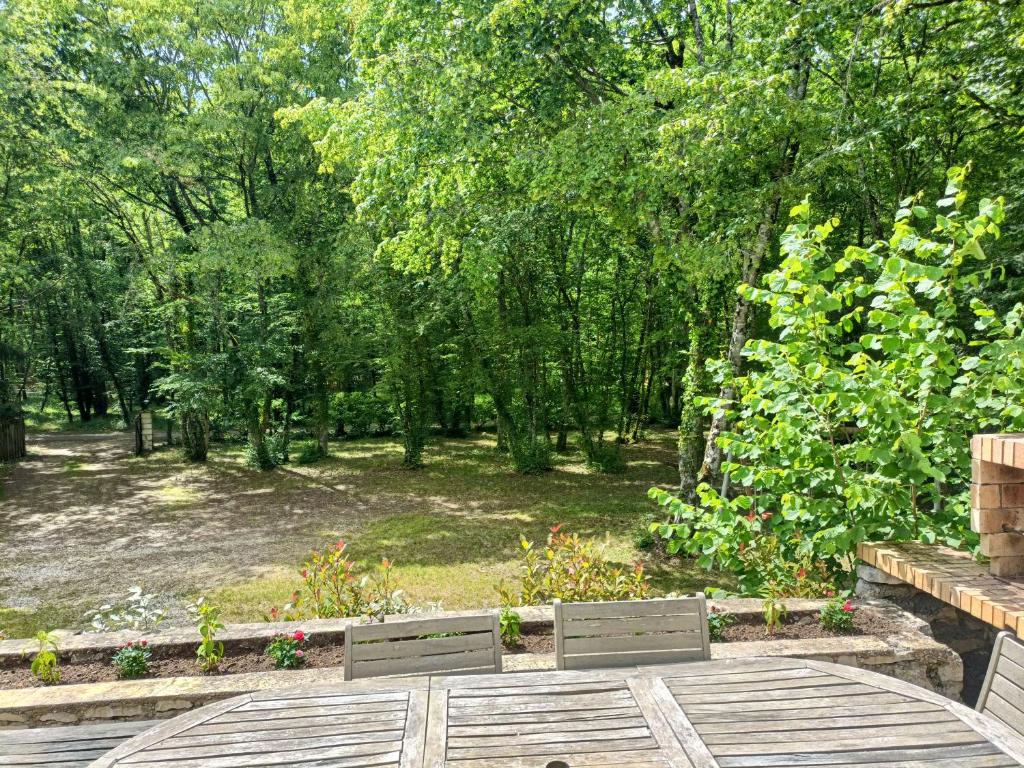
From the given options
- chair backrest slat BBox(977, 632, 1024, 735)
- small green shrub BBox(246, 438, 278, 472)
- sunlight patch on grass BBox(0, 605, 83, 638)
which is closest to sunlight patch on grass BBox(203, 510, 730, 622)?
sunlight patch on grass BBox(0, 605, 83, 638)

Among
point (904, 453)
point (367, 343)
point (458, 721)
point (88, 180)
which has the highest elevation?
point (88, 180)

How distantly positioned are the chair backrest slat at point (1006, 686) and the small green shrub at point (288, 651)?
3253 millimetres

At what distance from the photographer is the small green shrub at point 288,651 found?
3.74 metres

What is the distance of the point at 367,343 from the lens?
13984 millimetres

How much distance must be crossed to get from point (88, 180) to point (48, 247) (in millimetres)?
7768

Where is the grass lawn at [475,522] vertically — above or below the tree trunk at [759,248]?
below

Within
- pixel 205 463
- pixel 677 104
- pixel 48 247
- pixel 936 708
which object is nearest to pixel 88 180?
pixel 205 463

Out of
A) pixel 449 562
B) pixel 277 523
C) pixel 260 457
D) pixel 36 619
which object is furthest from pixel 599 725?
pixel 260 457

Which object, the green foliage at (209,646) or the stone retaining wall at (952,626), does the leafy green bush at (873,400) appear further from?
the green foliage at (209,646)

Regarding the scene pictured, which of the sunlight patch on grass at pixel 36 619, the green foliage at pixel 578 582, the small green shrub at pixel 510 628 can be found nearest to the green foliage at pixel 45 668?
the small green shrub at pixel 510 628

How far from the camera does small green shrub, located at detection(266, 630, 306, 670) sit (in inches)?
147

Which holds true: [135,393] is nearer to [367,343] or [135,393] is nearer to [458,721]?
[367,343]

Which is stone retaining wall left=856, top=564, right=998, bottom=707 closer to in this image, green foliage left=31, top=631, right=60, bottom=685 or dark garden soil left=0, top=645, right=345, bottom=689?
dark garden soil left=0, top=645, right=345, bottom=689

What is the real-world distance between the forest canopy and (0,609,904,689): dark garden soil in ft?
3.62
